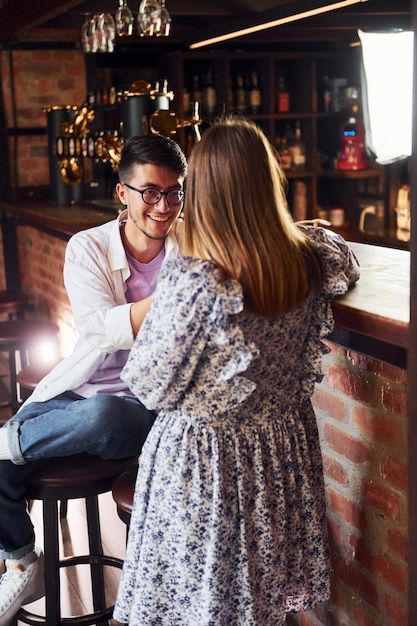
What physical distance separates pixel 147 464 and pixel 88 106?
3417 mm

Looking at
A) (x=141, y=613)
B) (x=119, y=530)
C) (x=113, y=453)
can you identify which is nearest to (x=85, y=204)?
(x=119, y=530)

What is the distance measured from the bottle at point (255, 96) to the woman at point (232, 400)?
4758 millimetres

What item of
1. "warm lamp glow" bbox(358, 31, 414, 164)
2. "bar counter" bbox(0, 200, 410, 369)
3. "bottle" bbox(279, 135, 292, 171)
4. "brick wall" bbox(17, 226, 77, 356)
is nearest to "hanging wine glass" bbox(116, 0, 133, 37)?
"warm lamp glow" bbox(358, 31, 414, 164)

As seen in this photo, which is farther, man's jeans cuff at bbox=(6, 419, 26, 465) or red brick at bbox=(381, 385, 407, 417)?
man's jeans cuff at bbox=(6, 419, 26, 465)

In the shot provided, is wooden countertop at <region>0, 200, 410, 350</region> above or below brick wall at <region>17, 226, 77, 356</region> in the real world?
above

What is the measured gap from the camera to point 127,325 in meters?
2.12

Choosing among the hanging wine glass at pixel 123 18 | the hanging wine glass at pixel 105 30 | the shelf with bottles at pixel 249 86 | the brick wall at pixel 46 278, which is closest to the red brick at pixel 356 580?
the hanging wine glass at pixel 123 18

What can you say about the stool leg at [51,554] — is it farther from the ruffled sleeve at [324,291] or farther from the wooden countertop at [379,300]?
the wooden countertop at [379,300]

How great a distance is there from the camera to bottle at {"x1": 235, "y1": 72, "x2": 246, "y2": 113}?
6.48 metres

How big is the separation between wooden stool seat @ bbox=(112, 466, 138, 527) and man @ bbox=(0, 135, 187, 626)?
64 millimetres

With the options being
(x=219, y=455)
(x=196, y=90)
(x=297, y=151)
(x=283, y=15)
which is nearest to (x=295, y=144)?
(x=297, y=151)

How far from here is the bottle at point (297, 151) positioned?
6.56 meters

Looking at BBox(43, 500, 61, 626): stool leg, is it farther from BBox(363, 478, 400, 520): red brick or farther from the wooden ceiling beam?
the wooden ceiling beam

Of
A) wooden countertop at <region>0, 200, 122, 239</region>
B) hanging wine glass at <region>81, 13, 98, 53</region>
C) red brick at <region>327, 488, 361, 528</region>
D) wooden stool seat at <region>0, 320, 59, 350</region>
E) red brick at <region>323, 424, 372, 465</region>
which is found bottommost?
wooden stool seat at <region>0, 320, 59, 350</region>
